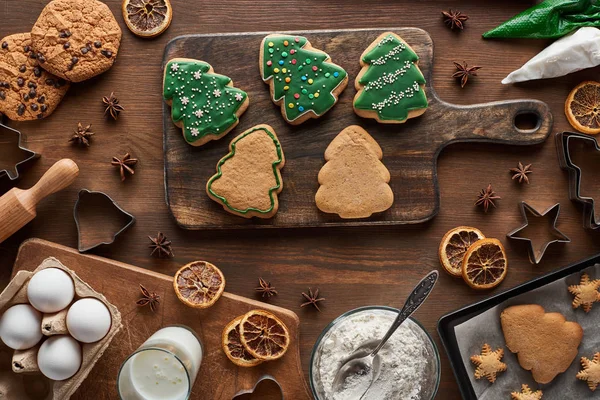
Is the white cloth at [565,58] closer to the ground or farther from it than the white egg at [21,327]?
farther from it

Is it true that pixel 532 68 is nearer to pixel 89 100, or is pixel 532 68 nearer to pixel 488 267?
pixel 488 267

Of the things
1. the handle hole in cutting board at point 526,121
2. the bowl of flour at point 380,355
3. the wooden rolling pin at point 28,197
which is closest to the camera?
the bowl of flour at point 380,355

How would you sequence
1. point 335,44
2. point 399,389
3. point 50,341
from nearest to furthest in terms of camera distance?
point 50,341, point 399,389, point 335,44

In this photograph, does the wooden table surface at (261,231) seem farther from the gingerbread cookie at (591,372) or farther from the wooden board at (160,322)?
the gingerbread cookie at (591,372)

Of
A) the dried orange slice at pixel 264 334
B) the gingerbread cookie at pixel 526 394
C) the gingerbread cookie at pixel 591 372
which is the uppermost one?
the dried orange slice at pixel 264 334

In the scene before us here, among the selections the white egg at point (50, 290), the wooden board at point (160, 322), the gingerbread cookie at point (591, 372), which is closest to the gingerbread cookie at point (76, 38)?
the wooden board at point (160, 322)

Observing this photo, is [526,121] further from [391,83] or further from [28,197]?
[28,197]

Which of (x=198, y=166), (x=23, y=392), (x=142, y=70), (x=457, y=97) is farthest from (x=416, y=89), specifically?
(x=23, y=392)
